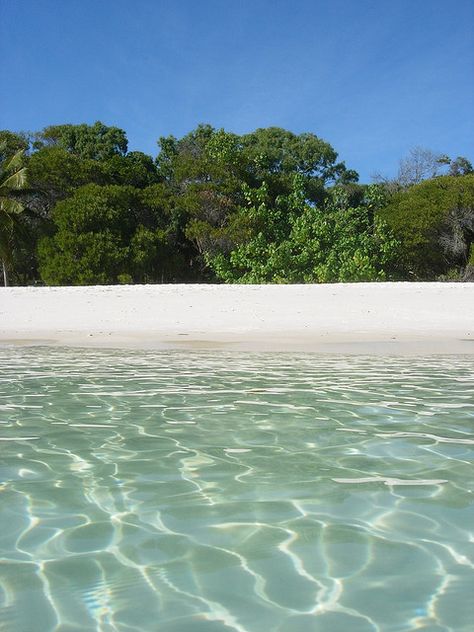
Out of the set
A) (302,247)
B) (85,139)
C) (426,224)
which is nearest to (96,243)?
(302,247)

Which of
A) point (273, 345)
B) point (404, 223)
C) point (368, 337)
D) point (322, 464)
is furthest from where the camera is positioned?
point (404, 223)

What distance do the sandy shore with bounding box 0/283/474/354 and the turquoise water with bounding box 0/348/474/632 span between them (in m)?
5.64

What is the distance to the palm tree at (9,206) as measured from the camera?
28547 millimetres

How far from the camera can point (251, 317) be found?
52.1ft

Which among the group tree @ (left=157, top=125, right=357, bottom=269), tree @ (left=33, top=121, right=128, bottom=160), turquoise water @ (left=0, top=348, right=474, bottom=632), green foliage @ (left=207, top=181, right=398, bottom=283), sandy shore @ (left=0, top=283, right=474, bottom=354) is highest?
tree @ (left=33, top=121, right=128, bottom=160)

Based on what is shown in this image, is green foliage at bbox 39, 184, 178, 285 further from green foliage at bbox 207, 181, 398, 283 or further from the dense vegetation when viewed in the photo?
green foliage at bbox 207, 181, 398, 283

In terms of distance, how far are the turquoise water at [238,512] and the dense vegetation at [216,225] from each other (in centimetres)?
2186

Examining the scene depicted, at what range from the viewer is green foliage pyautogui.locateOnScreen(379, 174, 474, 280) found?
2945 cm

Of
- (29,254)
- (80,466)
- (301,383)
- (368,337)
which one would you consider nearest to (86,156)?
(29,254)

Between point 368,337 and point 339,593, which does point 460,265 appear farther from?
point 339,593

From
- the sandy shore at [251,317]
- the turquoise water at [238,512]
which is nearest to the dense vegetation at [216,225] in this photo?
the sandy shore at [251,317]

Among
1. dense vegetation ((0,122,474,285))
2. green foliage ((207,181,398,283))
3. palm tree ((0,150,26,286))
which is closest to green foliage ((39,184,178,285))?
dense vegetation ((0,122,474,285))

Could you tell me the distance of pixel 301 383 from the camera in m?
6.86

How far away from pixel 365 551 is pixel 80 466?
6.18 ft
